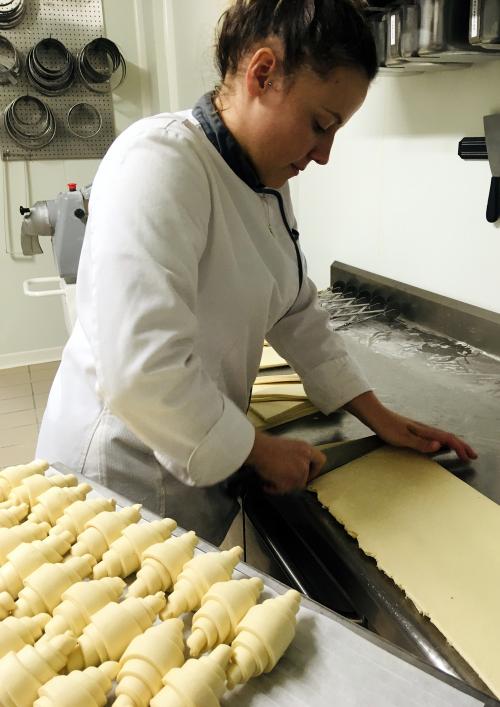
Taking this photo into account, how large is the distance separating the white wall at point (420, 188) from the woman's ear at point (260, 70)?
86 centimetres

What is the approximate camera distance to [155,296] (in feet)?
2.23

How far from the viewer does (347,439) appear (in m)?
1.06

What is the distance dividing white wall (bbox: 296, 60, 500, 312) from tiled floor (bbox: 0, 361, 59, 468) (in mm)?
1686

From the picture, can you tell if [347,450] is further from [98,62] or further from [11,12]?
[11,12]

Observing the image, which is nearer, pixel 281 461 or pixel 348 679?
pixel 348 679

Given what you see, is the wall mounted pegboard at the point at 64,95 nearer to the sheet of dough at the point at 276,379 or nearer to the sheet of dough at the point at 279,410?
the sheet of dough at the point at 276,379

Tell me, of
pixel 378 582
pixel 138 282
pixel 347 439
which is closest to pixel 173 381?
pixel 138 282

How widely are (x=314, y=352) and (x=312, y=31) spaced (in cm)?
58

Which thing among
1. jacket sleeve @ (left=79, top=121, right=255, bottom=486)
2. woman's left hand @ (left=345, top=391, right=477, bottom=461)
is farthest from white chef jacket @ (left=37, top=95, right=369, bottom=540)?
woman's left hand @ (left=345, top=391, right=477, bottom=461)

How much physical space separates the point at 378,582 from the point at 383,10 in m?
1.28

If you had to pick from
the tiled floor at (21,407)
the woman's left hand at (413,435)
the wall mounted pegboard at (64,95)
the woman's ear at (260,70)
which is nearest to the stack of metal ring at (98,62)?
the wall mounted pegboard at (64,95)

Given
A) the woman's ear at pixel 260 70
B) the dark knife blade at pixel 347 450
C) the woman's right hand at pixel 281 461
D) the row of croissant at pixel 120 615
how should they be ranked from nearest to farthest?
the row of croissant at pixel 120 615 < the woman's ear at pixel 260 70 < the woman's right hand at pixel 281 461 < the dark knife blade at pixel 347 450

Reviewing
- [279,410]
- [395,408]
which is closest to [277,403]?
[279,410]

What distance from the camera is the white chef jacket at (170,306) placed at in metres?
0.69
